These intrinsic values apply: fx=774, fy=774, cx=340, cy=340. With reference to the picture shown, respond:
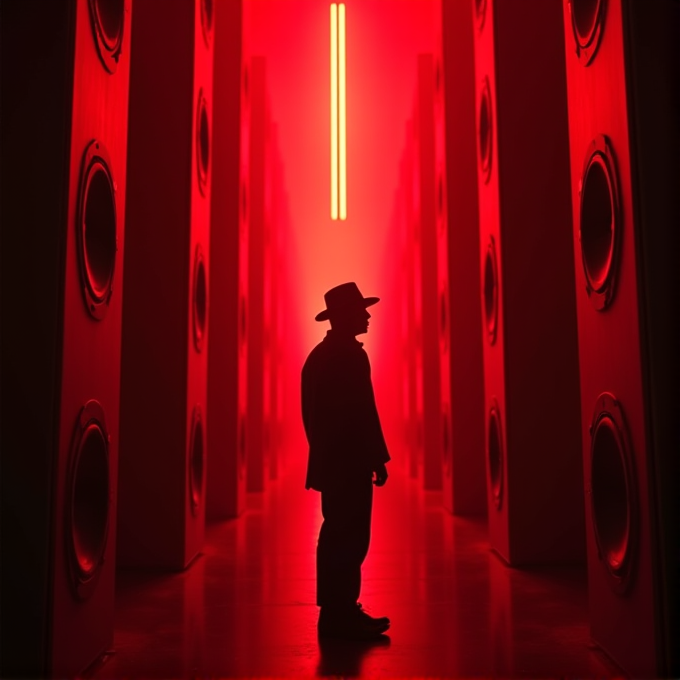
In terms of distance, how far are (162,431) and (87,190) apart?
356cm

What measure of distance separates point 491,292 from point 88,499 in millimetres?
4989

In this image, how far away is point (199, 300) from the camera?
834cm

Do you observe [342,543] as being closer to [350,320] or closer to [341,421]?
[341,421]

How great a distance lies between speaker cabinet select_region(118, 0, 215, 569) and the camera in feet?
23.7

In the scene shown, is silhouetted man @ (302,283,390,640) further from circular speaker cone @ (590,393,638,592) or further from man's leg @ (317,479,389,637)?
circular speaker cone @ (590,393,638,592)

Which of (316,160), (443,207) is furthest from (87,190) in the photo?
(316,160)

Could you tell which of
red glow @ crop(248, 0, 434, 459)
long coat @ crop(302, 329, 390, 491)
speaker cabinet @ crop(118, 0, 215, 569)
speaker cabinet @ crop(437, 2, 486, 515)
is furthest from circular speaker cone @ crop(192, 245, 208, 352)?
red glow @ crop(248, 0, 434, 459)

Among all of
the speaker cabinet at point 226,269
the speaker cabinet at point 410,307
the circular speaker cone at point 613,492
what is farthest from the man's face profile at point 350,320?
the speaker cabinet at point 410,307

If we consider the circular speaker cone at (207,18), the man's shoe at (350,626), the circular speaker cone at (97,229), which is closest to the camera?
the circular speaker cone at (97,229)

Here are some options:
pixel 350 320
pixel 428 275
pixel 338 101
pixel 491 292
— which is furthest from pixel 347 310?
pixel 428 275

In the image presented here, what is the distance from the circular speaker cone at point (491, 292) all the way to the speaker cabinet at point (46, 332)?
15.2 feet

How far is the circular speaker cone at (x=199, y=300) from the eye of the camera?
7.93 m

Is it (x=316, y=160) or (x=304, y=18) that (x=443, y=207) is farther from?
(x=316, y=160)

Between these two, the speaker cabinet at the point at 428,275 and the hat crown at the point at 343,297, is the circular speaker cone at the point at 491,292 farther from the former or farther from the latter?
the speaker cabinet at the point at 428,275
